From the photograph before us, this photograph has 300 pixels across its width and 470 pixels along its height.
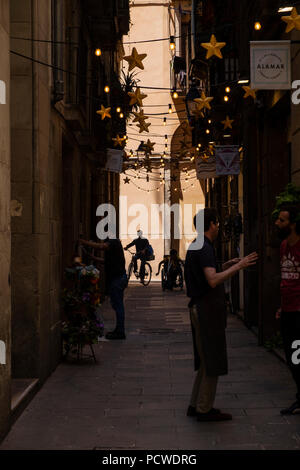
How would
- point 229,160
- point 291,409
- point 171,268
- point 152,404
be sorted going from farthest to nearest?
point 171,268, point 229,160, point 152,404, point 291,409

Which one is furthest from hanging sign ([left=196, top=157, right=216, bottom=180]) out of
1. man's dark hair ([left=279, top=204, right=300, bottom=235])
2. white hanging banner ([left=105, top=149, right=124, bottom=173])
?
man's dark hair ([left=279, top=204, right=300, bottom=235])

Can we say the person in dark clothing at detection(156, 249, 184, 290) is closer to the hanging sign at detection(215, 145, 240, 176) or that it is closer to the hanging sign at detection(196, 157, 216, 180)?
the hanging sign at detection(196, 157, 216, 180)

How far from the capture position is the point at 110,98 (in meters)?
22.6

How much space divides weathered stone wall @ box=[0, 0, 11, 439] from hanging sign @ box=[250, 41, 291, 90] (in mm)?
3908

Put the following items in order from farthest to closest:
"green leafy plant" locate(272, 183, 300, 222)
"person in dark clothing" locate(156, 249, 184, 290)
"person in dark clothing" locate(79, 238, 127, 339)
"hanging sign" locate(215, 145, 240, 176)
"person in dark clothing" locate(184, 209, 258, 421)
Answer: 1. "person in dark clothing" locate(156, 249, 184, 290)
2. "hanging sign" locate(215, 145, 240, 176)
3. "person in dark clothing" locate(79, 238, 127, 339)
4. "green leafy plant" locate(272, 183, 300, 222)
5. "person in dark clothing" locate(184, 209, 258, 421)

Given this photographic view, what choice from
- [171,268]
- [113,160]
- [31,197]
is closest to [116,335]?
[31,197]

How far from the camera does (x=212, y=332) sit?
24.2ft

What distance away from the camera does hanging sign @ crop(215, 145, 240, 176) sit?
1767 cm

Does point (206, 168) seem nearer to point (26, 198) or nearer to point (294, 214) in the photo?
point (26, 198)

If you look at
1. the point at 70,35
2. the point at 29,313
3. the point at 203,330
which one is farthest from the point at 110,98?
the point at 203,330

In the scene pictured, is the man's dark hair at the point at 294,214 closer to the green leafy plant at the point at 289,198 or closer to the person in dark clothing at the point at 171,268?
the green leafy plant at the point at 289,198

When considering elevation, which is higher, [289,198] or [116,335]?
[289,198]

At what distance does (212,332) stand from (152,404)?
1.35m

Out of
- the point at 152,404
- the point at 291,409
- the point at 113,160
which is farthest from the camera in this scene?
the point at 113,160
